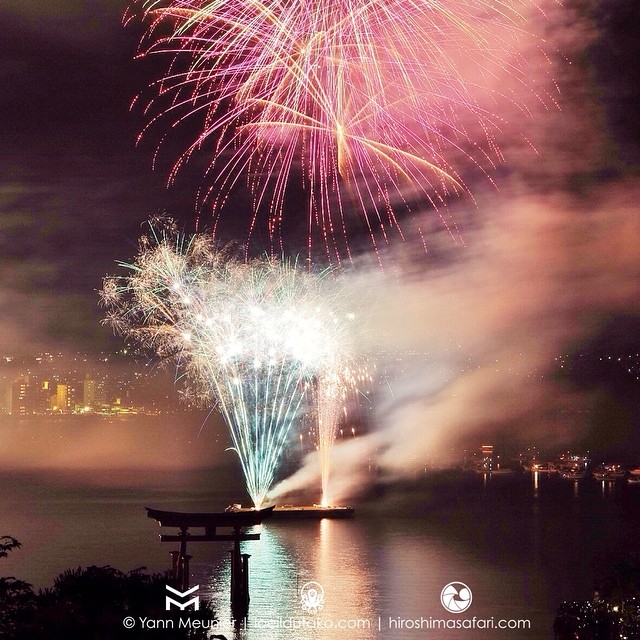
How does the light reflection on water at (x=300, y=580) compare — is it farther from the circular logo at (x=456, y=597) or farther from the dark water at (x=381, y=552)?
the circular logo at (x=456, y=597)

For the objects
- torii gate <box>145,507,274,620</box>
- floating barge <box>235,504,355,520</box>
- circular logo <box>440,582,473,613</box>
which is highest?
floating barge <box>235,504,355,520</box>

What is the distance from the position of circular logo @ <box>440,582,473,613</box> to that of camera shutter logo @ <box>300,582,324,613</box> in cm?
475

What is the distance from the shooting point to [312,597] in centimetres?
3794

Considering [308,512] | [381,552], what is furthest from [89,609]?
[308,512]

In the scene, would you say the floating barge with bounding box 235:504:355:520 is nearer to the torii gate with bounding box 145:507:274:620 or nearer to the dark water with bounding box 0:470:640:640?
the dark water with bounding box 0:470:640:640

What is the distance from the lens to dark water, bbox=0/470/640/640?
109 ft

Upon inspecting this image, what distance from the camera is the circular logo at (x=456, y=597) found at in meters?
36.2

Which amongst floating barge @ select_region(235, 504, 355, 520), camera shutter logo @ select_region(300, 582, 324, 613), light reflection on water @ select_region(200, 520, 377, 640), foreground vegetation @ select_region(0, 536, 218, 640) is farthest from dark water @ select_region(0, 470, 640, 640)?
foreground vegetation @ select_region(0, 536, 218, 640)

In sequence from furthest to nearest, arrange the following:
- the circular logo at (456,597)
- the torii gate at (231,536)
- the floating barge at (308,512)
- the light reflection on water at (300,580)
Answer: the floating barge at (308,512) < the circular logo at (456,597) < the torii gate at (231,536) < the light reflection on water at (300,580)

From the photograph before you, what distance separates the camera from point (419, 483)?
4798 inches

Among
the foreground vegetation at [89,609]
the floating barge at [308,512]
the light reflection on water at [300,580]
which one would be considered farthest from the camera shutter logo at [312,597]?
the floating barge at [308,512]

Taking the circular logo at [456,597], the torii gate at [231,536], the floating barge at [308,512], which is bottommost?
the circular logo at [456,597]

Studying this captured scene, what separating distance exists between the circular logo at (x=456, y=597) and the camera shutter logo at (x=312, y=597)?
4.75m

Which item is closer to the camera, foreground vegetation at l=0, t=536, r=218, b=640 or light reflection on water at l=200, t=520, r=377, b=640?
foreground vegetation at l=0, t=536, r=218, b=640
